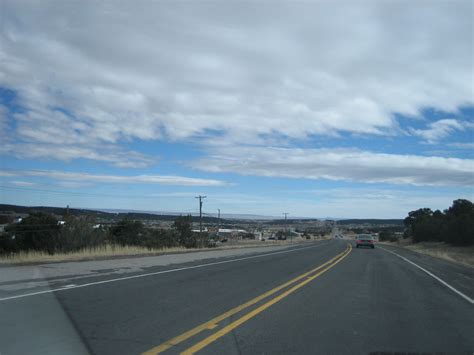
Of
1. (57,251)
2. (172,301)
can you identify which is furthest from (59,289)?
(57,251)

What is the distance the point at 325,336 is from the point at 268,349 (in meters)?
1.28

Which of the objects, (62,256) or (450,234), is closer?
(62,256)

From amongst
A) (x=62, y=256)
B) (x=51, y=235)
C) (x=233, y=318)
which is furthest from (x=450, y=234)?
(x=233, y=318)

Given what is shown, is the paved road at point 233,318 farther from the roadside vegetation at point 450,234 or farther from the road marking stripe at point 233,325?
the roadside vegetation at point 450,234

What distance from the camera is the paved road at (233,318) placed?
707 cm

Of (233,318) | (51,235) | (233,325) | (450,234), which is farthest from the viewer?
(450,234)

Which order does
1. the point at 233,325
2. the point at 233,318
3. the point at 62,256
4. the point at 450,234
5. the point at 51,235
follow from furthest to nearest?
the point at 450,234 → the point at 51,235 → the point at 62,256 → the point at 233,318 → the point at 233,325

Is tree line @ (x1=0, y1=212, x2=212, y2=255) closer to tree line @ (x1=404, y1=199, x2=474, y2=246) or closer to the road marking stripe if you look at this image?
the road marking stripe

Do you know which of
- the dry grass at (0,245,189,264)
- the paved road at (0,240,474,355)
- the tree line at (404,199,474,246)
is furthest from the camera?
the tree line at (404,199,474,246)

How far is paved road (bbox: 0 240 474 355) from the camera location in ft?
23.2

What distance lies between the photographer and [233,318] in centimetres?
909

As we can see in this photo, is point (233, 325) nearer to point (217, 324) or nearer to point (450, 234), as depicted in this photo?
point (217, 324)

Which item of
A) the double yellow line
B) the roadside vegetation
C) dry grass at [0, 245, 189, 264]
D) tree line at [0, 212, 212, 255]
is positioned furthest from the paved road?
the roadside vegetation

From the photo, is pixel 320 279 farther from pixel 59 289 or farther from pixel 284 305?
pixel 59 289
